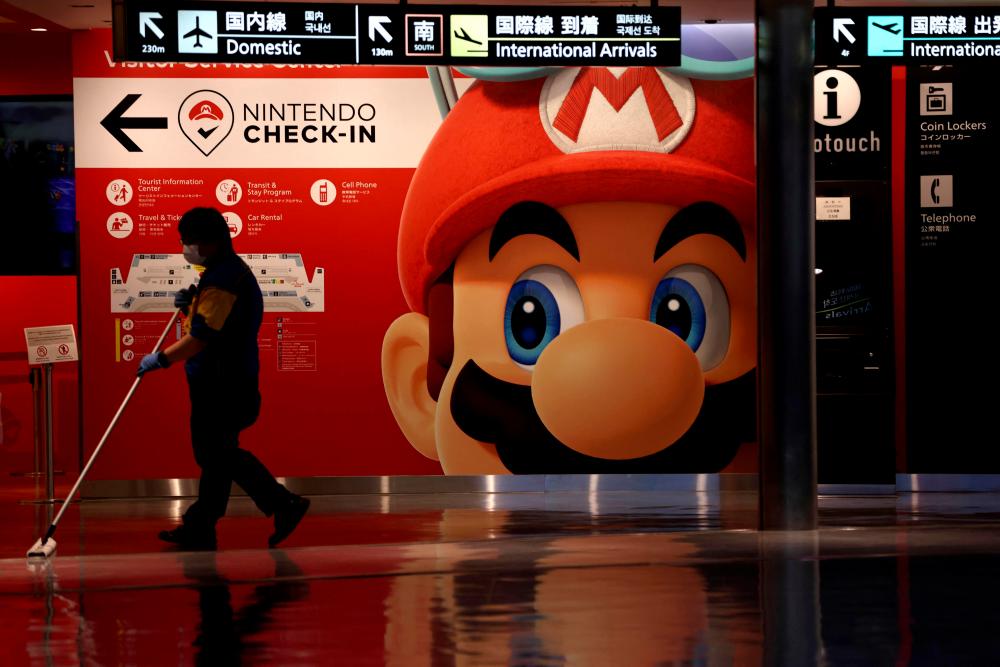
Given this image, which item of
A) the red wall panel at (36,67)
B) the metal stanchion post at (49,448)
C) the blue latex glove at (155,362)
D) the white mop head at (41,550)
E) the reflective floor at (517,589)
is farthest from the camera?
the red wall panel at (36,67)

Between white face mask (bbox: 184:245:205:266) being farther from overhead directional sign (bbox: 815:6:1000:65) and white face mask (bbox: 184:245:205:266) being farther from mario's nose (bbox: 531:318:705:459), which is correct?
overhead directional sign (bbox: 815:6:1000:65)

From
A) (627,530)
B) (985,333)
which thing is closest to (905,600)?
(627,530)

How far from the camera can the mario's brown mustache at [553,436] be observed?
10383 millimetres

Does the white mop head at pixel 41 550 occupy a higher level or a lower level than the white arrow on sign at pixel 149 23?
lower

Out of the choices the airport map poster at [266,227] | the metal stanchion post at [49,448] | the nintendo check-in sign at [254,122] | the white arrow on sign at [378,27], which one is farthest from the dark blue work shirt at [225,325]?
the metal stanchion post at [49,448]

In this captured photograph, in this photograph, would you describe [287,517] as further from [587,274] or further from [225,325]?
[587,274]

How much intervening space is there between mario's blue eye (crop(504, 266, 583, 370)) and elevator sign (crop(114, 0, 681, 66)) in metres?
2.37

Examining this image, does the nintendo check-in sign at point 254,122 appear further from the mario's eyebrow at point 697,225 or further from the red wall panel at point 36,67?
the red wall panel at point 36,67

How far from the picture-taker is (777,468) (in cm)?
837

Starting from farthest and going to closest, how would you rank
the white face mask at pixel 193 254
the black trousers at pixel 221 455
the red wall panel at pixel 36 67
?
the red wall panel at pixel 36 67 < the white face mask at pixel 193 254 < the black trousers at pixel 221 455

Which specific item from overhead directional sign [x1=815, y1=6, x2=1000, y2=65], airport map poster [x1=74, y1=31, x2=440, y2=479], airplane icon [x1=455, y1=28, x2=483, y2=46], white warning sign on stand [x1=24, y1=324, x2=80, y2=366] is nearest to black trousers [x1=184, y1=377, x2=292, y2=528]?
airplane icon [x1=455, y1=28, x2=483, y2=46]

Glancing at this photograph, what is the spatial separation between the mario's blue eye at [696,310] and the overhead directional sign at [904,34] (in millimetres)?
2420

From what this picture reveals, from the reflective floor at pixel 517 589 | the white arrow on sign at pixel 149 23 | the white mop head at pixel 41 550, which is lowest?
the reflective floor at pixel 517 589

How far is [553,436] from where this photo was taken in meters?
10.5
